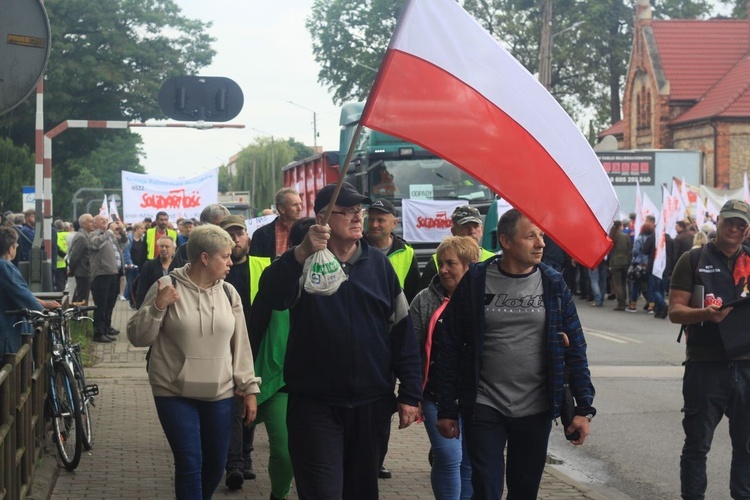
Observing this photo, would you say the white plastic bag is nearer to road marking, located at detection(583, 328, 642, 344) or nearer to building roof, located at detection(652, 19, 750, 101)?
road marking, located at detection(583, 328, 642, 344)

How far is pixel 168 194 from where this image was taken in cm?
2466

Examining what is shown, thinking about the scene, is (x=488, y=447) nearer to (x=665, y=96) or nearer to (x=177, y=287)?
(x=177, y=287)

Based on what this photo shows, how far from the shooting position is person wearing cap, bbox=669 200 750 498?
6762mm

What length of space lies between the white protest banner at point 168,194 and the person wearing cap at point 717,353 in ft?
60.4

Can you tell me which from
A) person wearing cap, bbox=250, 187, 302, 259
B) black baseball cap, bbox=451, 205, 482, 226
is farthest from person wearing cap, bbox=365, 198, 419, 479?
person wearing cap, bbox=250, 187, 302, 259

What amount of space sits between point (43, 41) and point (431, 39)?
1.76 meters

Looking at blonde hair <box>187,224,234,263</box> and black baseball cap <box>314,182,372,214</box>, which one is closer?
black baseball cap <box>314,182,372,214</box>

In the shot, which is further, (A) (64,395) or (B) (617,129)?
(B) (617,129)

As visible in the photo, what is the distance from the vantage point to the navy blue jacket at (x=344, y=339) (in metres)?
5.38

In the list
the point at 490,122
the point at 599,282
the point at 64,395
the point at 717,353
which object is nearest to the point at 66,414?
the point at 64,395

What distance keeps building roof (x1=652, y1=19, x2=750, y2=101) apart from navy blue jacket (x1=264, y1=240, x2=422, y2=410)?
2209 inches

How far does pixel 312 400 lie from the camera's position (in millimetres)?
5414

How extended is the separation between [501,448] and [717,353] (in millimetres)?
1909

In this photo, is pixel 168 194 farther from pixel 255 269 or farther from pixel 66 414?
pixel 255 269
